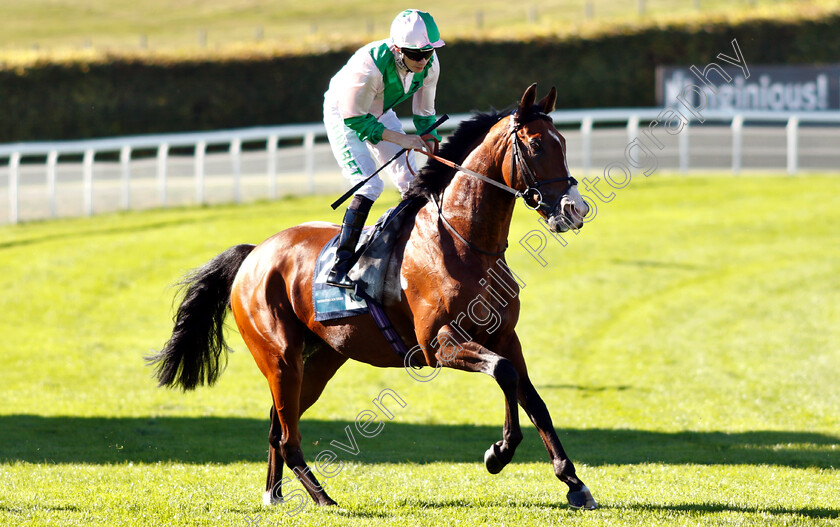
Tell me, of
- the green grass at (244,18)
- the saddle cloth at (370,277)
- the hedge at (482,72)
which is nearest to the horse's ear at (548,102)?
the saddle cloth at (370,277)

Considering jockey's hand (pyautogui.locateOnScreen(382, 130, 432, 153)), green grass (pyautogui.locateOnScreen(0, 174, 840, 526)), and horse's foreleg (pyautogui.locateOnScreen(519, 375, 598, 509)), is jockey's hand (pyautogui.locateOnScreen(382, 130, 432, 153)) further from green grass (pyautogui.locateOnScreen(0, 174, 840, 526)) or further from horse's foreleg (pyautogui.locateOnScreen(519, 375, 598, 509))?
green grass (pyautogui.locateOnScreen(0, 174, 840, 526))

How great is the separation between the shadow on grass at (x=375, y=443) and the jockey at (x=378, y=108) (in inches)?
A: 91.8

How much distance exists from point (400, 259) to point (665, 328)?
23.3 ft

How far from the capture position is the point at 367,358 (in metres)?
5.45

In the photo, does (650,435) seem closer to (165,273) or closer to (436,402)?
(436,402)

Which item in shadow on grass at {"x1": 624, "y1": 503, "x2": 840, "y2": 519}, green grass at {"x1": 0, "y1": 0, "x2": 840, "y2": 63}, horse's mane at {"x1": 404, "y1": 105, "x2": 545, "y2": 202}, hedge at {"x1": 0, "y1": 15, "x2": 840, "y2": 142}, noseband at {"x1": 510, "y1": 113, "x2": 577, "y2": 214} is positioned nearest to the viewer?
noseband at {"x1": 510, "y1": 113, "x2": 577, "y2": 214}

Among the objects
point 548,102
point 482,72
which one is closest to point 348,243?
point 548,102

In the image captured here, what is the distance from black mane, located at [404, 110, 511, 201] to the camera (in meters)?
5.18

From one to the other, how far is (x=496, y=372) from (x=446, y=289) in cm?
51

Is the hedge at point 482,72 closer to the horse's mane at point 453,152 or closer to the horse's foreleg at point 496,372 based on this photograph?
the horse's mane at point 453,152

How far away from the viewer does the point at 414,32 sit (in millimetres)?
4992

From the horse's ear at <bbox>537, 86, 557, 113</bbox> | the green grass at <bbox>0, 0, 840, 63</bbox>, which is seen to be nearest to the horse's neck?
the horse's ear at <bbox>537, 86, 557, 113</bbox>

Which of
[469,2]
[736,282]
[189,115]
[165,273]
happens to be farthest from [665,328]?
[469,2]

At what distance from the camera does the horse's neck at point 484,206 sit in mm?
4957
